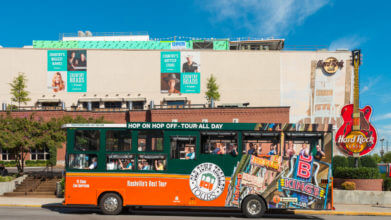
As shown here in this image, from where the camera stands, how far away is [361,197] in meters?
19.2

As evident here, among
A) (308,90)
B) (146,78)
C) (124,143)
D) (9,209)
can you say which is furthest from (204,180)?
(308,90)

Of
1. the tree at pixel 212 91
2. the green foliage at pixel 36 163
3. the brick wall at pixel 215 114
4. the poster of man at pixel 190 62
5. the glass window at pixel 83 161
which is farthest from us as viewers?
the poster of man at pixel 190 62

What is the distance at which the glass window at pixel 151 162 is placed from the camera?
1397cm

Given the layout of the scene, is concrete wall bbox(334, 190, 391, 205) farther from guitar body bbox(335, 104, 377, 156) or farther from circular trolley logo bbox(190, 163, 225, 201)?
circular trolley logo bbox(190, 163, 225, 201)

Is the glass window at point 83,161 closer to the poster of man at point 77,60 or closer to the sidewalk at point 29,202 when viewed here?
the sidewalk at point 29,202

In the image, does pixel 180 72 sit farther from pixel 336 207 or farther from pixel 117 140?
pixel 117 140

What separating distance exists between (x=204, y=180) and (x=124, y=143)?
3541 millimetres

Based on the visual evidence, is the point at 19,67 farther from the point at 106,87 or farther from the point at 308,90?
the point at 308,90

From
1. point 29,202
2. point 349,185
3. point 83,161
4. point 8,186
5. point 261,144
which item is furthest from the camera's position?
point 8,186

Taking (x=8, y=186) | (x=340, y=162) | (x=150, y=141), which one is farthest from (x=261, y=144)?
(x=8, y=186)

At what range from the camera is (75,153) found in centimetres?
1410

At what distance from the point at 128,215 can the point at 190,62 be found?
4814 centimetres

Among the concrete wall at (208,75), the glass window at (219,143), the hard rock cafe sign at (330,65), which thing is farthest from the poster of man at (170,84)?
the glass window at (219,143)

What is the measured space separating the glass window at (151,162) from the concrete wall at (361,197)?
35.5 ft
